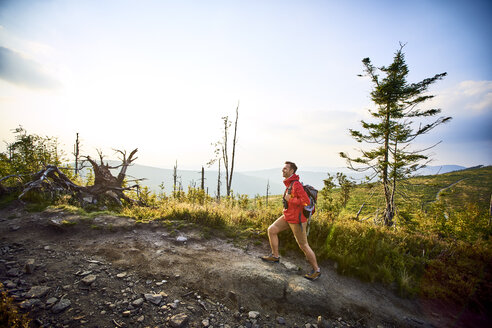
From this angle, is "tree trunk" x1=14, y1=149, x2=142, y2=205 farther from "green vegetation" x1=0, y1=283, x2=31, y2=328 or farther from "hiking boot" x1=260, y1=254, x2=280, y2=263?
"hiking boot" x1=260, y1=254, x2=280, y2=263

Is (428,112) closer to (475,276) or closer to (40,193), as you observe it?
(475,276)

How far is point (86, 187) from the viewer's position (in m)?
9.82

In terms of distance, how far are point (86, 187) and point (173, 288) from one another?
8.85 meters

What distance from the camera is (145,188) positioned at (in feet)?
36.3

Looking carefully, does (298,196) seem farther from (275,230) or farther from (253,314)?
(253,314)

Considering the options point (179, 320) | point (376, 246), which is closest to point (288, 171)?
point (376, 246)

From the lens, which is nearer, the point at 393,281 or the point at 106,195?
the point at 393,281

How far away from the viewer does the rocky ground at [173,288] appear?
3270mm

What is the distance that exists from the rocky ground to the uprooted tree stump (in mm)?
3339

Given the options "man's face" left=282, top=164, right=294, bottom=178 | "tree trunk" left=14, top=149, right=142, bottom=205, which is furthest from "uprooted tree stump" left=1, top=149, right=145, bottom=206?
"man's face" left=282, top=164, right=294, bottom=178

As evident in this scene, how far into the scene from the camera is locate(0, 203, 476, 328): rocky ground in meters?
3.27

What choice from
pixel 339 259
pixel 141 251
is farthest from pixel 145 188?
pixel 339 259

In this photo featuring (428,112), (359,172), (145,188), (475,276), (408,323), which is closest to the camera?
(408,323)

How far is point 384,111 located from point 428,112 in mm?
3316
